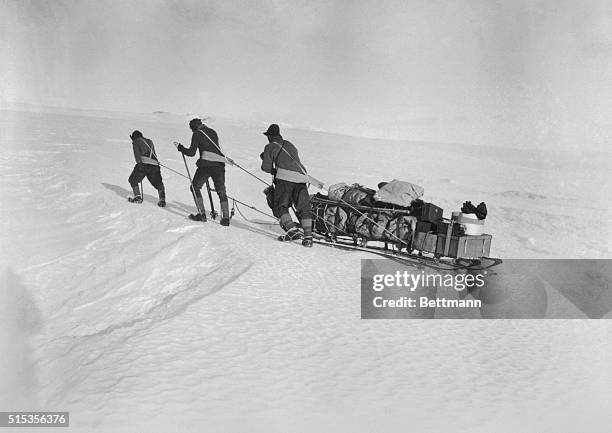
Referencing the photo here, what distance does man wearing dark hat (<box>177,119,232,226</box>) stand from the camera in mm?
5566

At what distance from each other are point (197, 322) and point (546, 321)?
2.51 meters

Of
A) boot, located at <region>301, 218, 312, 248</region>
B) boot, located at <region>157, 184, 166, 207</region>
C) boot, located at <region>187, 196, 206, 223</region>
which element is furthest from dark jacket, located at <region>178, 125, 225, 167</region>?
boot, located at <region>301, 218, 312, 248</region>

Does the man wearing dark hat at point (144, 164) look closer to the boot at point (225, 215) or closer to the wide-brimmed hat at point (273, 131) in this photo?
the boot at point (225, 215)

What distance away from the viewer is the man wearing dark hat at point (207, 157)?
557 cm

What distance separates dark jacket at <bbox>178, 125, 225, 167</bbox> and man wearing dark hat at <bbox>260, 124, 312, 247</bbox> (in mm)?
739

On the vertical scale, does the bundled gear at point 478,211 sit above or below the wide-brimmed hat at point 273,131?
below

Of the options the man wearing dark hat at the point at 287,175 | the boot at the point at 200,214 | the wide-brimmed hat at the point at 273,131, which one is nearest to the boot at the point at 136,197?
the boot at the point at 200,214

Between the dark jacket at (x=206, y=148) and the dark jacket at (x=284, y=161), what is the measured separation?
0.75m

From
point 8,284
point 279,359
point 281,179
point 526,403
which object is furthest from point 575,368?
point 8,284

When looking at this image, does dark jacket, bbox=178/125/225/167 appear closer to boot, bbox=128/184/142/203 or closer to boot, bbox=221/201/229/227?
boot, bbox=221/201/229/227

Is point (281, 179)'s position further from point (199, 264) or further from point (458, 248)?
point (458, 248)

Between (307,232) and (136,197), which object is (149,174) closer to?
(136,197)

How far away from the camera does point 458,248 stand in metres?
4.25

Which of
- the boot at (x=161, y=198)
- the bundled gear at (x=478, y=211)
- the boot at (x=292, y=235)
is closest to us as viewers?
the bundled gear at (x=478, y=211)
